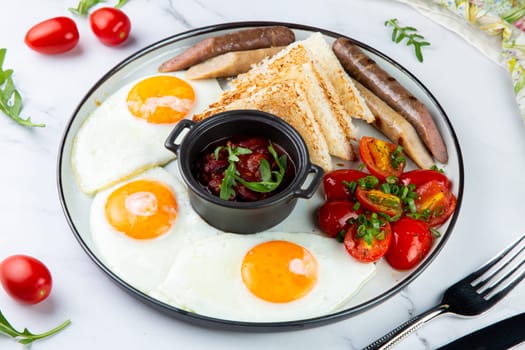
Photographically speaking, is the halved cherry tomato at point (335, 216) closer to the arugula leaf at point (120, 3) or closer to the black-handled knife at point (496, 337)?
the black-handled knife at point (496, 337)

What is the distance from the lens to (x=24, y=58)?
5.10m

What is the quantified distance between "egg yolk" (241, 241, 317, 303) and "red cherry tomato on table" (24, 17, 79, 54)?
237 cm

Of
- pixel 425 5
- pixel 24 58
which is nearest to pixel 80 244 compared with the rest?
pixel 24 58

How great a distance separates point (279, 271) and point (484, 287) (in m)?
1.26

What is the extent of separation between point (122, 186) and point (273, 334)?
1264 mm

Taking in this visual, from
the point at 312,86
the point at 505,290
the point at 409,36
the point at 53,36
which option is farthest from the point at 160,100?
the point at 505,290

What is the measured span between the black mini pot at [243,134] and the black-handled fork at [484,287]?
0.96m

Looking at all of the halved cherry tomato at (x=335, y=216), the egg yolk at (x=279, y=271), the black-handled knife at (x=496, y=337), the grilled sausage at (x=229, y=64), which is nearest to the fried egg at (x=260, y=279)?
the egg yolk at (x=279, y=271)

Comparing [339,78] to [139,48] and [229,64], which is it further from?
[139,48]

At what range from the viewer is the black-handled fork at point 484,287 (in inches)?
152

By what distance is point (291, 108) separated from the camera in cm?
426

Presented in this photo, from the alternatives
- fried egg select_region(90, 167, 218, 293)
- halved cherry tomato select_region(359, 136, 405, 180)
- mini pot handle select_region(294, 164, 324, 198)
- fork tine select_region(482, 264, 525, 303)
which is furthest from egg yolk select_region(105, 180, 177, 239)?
fork tine select_region(482, 264, 525, 303)

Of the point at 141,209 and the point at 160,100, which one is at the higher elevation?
the point at 160,100

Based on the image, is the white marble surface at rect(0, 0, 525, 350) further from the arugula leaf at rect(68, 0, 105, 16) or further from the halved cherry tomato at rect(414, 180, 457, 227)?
the halved cherry tomato at rect(414, 180, 457, 227)
